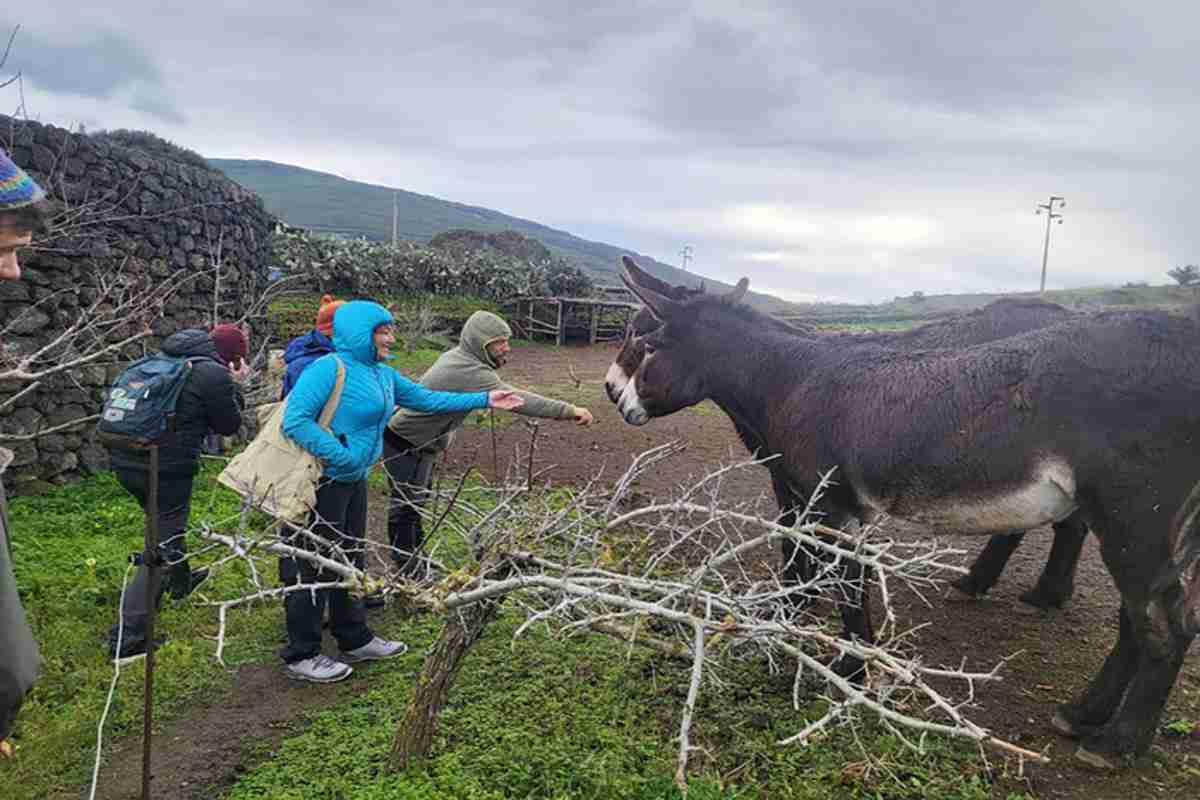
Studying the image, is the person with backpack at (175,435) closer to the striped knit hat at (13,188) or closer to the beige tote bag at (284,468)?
the beige tote bag at (284,468)

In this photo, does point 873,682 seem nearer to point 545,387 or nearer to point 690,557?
point 690,557

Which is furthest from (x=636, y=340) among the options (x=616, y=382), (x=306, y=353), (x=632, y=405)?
(x=306, y=353)

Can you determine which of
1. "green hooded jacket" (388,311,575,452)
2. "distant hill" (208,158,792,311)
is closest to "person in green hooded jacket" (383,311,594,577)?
"green hooded jacket" (388,311,575,452)

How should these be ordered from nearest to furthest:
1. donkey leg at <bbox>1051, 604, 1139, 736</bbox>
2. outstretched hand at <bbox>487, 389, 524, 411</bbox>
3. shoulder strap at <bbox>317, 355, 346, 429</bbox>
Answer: donkey leg at <bbox>1051, 604, 1139, 736</bbox> → shoulder strap at <bbox>317, 355, 346, 429</bbox> → outstretched hand at <bbox>487, 389, 524, 411</bbox>

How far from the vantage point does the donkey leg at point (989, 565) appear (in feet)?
16.8

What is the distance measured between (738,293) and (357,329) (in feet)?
7.89

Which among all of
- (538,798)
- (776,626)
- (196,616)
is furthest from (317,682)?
(776,626)

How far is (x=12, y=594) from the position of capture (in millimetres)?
1358

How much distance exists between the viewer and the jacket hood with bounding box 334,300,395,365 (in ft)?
12.5

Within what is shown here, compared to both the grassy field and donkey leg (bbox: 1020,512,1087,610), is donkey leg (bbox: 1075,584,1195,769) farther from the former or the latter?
donkey leg (bbox: 1020,512,1087,610)

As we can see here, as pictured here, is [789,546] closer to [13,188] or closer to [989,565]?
[989,565]

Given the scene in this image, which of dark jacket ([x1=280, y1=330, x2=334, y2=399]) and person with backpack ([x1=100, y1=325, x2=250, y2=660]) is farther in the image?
dark jacket ([x1=280, y1=330, x2=334, y2=399])

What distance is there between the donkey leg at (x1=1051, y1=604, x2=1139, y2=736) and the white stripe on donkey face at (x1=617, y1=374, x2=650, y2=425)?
2825 mm

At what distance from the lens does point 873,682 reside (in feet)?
7.32
